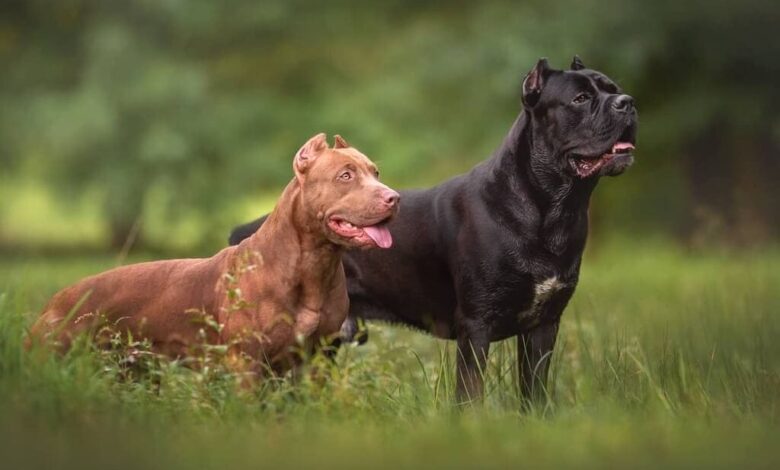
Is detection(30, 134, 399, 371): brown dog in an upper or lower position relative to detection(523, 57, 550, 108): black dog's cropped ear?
lower

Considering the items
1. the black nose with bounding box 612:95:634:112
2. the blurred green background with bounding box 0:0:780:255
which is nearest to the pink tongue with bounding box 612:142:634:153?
the black nose with bounding box 612:95:634:112

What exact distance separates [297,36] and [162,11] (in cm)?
215

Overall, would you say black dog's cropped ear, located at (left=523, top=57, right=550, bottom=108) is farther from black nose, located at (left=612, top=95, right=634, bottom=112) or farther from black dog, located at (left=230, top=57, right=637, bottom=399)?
black nose, located at (left=612, top=95, right=634, bottom=112)

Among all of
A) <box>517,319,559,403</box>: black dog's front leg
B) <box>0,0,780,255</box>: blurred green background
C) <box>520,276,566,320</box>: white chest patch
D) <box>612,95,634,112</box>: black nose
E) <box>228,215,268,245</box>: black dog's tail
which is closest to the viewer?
<box>612,95,634,112</box>: black nose

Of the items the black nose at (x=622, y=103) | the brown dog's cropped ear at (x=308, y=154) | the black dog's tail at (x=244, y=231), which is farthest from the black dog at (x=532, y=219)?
the black dog's tail at (x=244, y=231)

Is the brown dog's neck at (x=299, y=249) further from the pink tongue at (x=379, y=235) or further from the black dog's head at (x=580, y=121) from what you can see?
the black dog's head at (x=580, y=121)

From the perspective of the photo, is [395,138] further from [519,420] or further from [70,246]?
[519,420]

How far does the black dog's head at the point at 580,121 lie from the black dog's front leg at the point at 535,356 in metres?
0.85

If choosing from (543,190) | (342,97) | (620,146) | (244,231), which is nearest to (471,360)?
(543,190)

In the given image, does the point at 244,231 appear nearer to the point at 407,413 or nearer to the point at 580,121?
the point at 407,413

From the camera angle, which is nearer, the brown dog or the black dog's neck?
the brown dog

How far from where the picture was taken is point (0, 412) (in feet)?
16.0

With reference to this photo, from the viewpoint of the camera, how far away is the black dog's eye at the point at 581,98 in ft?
20.3

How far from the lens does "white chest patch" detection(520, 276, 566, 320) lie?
6.17 meters
